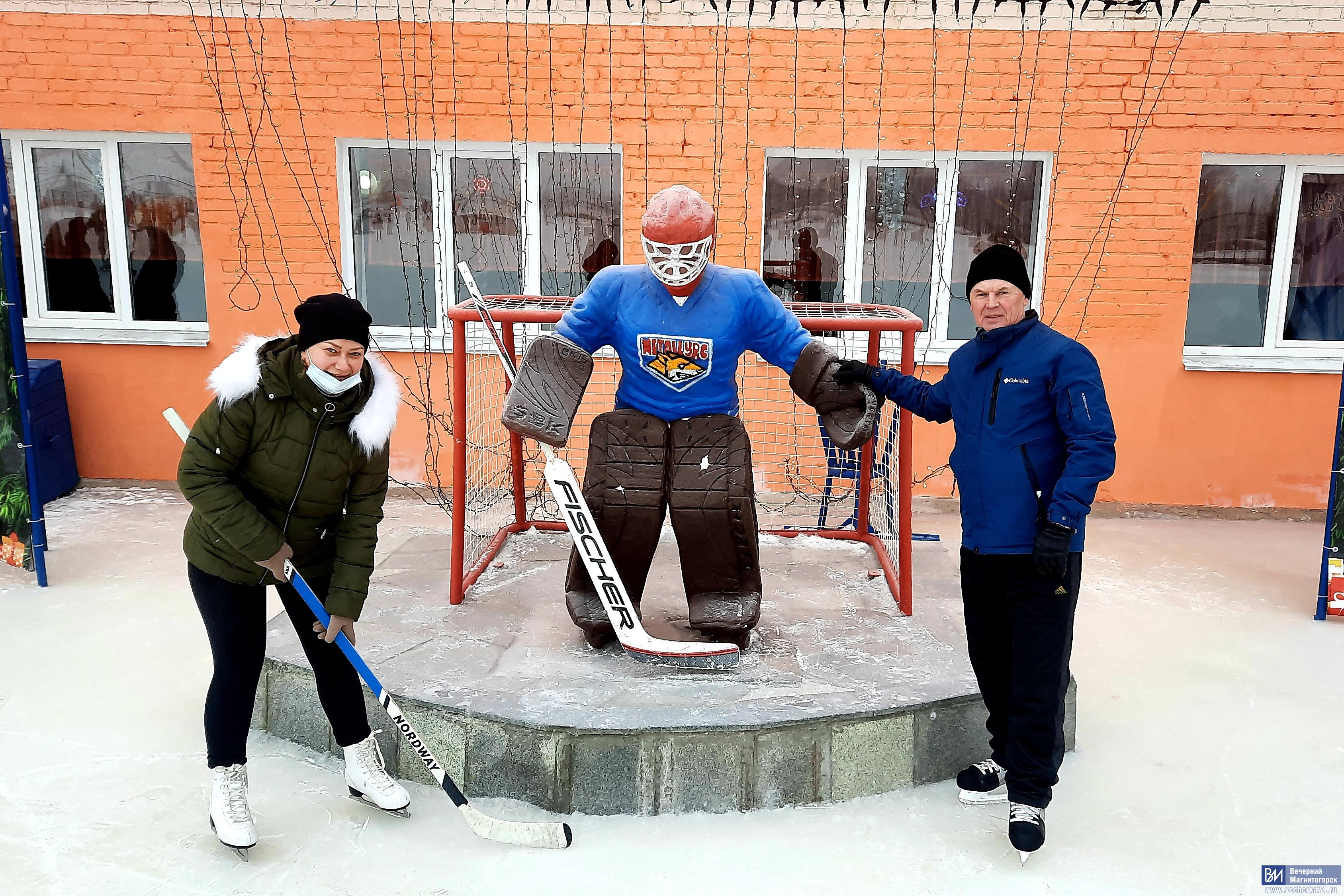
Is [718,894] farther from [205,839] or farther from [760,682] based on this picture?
[205,839]

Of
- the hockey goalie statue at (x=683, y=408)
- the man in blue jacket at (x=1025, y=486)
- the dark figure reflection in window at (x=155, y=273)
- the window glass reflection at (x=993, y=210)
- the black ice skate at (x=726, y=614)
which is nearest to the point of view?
the man in blue jacket at (x=1025, y=486)

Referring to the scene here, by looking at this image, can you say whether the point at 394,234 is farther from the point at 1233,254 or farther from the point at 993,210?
the point at 1233,254

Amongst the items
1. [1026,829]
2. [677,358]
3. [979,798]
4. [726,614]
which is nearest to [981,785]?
[979,798]

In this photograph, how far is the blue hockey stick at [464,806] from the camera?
97.3 inches

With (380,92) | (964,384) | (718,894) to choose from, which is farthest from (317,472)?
(380,92)

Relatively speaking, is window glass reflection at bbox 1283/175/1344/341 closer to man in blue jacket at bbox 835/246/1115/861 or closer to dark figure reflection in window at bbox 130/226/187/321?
man in blue jacket at bbox 835/246/1115/861

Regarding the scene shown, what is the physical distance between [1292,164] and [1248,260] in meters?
0.56

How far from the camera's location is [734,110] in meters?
5.38

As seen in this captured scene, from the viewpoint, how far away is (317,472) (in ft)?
7.72

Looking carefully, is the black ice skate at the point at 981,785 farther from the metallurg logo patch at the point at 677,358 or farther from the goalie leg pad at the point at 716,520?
the metallurg logo patch at the point at 677,358

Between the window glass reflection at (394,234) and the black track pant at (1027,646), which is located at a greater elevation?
the window glass reflection at (394,234)

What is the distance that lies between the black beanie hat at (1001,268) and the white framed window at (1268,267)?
3760mm

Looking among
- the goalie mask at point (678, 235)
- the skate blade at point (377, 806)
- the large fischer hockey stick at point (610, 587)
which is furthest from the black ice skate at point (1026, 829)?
the goalie mask at point (678, 235)

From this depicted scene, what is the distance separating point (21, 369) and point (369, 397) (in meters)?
2.75
